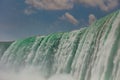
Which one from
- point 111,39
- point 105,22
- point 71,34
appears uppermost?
point 71,34

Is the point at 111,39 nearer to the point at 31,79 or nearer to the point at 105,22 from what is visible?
the point at 105,22

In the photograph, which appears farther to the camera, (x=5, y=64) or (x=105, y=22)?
(x=5, y=64)

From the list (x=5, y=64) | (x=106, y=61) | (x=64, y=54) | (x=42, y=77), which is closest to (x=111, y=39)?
(x=106, y=61)

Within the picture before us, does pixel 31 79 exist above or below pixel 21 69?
below

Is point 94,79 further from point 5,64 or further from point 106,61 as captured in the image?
point 5,64

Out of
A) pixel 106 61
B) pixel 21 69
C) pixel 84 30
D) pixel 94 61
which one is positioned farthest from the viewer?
pixel 21 69

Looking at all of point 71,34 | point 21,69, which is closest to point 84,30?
point 71,34

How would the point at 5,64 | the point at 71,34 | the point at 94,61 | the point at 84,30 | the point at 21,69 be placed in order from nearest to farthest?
the point at 94,61, the point at 84,30, the point at 71,34, the point at 21,69, the point at 5,64
